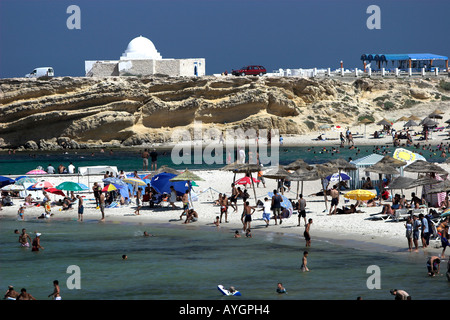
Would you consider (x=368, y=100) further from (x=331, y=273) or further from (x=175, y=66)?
(x=331, y=273)

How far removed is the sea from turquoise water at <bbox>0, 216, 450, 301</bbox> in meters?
0.03

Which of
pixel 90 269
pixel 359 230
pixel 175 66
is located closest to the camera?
pixel 90 269

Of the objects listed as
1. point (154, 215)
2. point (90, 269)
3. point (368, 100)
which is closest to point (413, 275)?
point (90, 269)

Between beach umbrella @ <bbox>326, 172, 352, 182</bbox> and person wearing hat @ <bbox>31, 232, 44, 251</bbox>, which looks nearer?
person wearing hat @ <bbox>31, 232, 44, 251</bbox>

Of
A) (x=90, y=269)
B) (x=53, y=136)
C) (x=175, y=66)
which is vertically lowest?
(x=90, y=269)

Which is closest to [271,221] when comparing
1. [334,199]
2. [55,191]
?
[334,199]

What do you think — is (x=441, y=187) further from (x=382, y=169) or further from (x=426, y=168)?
(x=382, y=169)

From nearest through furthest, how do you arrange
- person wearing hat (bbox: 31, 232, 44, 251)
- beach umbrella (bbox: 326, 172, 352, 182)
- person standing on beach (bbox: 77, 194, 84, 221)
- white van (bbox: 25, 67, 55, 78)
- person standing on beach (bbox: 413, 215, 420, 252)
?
1. person standing on beach (bbox: 413, 215, 420, 252)
2. person wearing hat (bbox: 31, 232, 44, 251)
3. person standing on beach (bbox: 77, 194, 84, 221)
4. beach umbrella (bbox: 326, 172, 352, 182)
5. white van (bbox: 25, 67, 55, 78)

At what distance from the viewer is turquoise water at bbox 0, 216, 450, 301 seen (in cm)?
1761

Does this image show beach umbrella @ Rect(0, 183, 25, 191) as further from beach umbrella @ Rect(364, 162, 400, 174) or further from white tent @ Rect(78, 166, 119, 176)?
beach umbrella @ Rect(364, 162, 400, 174)

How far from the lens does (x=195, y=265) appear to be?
67.5 feet

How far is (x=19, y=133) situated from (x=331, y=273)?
4771 cm

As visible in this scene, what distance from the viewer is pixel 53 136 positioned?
2424 inches

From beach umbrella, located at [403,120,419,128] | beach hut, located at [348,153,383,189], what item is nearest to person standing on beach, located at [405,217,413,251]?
beach hut, located at [348,153,383,189]
